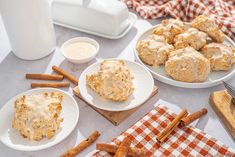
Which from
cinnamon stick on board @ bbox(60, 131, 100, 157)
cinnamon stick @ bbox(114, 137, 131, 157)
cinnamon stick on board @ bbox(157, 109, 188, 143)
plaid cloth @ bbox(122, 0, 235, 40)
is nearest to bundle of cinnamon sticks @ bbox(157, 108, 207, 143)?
cinnamon stick on board @ bbox(157, 109, 188, 143)

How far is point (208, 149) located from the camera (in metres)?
0.93

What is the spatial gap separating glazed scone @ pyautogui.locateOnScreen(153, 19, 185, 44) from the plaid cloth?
21 centimetres

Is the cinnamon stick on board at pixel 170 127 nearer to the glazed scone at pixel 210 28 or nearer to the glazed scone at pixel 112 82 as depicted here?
the glazed scone at pixel 112 82

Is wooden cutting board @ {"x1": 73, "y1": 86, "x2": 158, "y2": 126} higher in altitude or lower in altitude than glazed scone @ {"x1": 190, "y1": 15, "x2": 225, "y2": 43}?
lower

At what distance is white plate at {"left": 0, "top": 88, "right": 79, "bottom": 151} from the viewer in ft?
3.01

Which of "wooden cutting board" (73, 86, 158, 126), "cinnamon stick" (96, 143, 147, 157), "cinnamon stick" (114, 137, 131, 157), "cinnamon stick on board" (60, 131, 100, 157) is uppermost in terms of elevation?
"cinnamon stick" (114, 137, 131, 157)

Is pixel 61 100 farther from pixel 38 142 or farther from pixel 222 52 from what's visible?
pixel 222 52

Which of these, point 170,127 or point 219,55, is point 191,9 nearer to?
point 219,55

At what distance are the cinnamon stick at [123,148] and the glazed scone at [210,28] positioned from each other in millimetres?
640

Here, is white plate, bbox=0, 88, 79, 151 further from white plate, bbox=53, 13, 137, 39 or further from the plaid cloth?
the plaid cloth

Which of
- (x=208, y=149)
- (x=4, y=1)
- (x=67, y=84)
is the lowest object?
(x=67, y=84)

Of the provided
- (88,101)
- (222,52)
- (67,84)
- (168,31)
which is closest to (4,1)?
(67,84)

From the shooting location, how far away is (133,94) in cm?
108

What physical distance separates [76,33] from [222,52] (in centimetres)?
70
